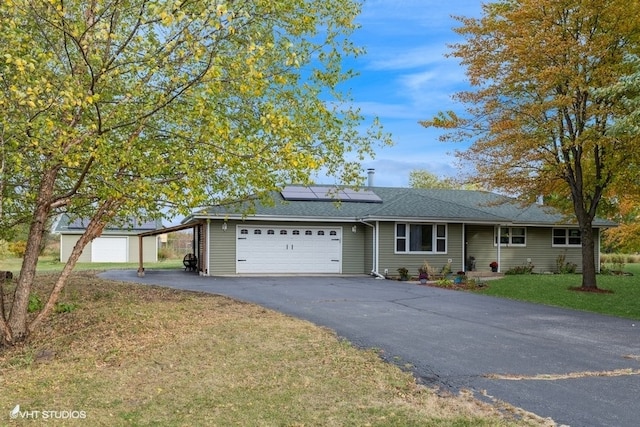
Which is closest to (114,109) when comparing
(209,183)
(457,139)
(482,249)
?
(209,183)

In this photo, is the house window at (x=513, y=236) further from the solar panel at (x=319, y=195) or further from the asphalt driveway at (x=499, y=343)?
the asphalt driveway at (x=499, y=343)

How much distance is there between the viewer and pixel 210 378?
5.67 meters

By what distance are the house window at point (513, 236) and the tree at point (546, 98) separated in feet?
19.0

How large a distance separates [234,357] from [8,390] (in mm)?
2379

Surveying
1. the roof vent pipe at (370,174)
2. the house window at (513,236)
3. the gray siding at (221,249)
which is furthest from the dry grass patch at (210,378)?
the roof vent pipe at (370,174)

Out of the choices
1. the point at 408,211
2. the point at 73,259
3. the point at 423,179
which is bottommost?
the point at 73,259

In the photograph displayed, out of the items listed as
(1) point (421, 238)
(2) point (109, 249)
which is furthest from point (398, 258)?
(2) point (109, 249)

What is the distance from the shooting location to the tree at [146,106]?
6.11 meters

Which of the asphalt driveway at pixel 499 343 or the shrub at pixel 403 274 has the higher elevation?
the shrub at pixel 403 274

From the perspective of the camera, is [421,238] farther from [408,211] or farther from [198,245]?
[198,245]

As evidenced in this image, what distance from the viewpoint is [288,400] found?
A: 4961 mm

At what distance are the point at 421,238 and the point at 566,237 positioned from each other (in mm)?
7403

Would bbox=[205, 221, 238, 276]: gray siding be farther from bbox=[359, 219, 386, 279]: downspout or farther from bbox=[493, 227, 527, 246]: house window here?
bbox=[493, 227, 527, 246]: house window

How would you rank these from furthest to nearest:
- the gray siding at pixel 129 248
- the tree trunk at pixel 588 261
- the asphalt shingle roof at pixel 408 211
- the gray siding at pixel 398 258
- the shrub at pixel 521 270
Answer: the gray siding at pixel 129 248, the shrub at pixel 521 270, the gray siding at pixel 398 258, the asphalt shingle roof at pixel 408 211, the tree trunk at pixel 588 261
